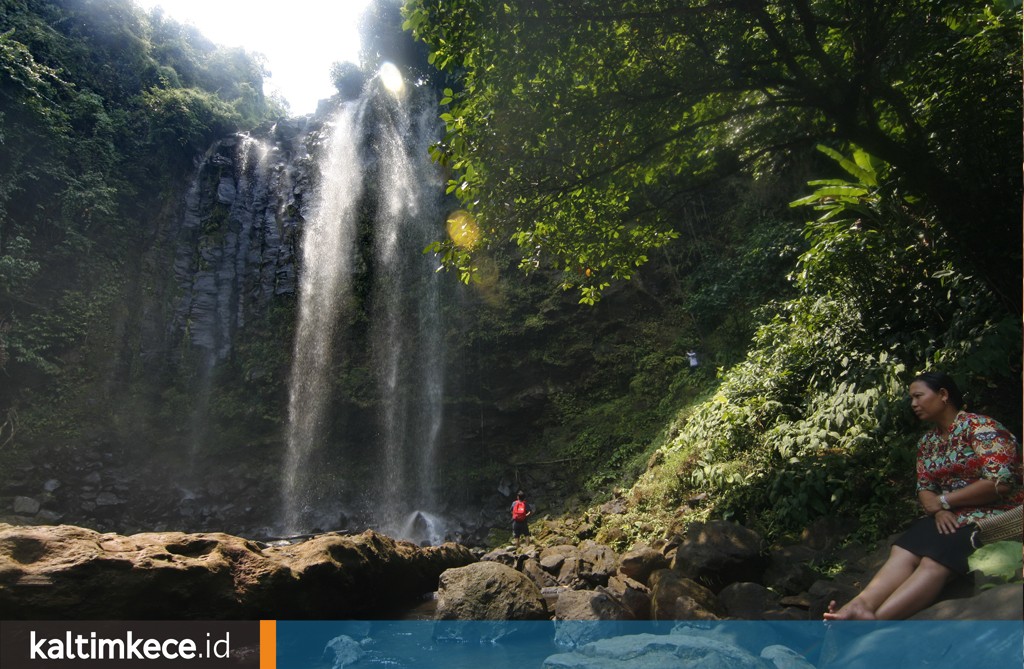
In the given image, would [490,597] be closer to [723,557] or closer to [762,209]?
[723,557]

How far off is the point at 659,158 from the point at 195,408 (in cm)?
1552

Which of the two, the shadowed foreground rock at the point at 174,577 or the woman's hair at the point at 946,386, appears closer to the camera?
the woman's hair at the point at 946,386

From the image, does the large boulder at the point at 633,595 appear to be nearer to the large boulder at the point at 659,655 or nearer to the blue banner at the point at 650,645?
the blue banner at the point at 650,645

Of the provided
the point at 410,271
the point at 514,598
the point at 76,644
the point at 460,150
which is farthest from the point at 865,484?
the point at 410,271

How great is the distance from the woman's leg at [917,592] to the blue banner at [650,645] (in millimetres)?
82

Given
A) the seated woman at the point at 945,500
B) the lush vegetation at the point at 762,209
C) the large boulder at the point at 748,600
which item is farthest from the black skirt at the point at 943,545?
the lush vegetation at the point at 762,209

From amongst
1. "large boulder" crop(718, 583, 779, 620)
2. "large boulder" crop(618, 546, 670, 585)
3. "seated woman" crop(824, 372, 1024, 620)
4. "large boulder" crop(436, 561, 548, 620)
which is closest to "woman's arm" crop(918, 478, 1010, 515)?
"seated woman" crop(824, 372, 1024, 620)

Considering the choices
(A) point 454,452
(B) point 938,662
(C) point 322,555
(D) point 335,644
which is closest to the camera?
(B) point 938,662

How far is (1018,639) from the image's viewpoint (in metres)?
2.02

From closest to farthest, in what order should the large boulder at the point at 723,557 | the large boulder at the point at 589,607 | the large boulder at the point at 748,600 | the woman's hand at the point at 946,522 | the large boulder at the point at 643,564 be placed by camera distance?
the woman's hand at the point at 946,522 → the large boulder at the point at 748,600 → the large boulder at the point at 723,557 → the large boulder at the point at 589,607 → the large boulder at the point at 643,564

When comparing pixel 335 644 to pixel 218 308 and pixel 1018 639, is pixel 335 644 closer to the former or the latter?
pixel 1018 639

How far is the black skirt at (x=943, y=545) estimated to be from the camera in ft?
8.75

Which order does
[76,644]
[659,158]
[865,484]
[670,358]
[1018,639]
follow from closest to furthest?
[1018,639]
[76,644]
[865,484]
[659,158]
[670,358]

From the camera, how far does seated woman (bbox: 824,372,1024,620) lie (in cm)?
268
